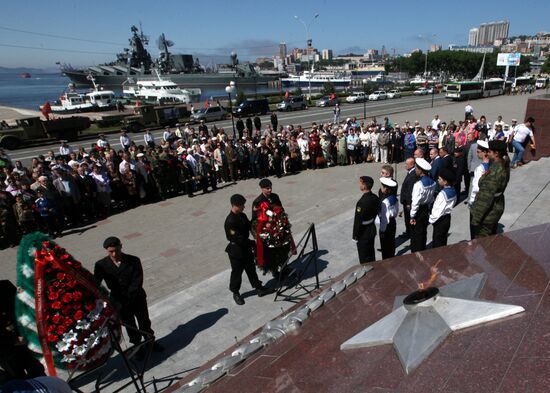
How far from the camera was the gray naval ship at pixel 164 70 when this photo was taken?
78.0m

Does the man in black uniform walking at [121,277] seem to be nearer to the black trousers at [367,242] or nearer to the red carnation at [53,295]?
the red carnation at [53,295]

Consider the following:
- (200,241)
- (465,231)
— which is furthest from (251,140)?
(465,231)

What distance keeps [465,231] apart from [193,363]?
5.61 meters

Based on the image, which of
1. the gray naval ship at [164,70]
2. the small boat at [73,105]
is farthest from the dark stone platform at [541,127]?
the gray naval ship at [164,70]

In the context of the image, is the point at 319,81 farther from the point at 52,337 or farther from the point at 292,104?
the point at 52,337

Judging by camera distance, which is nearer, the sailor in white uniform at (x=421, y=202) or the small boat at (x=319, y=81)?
the sailor in white uniform at (x=421, y=202)

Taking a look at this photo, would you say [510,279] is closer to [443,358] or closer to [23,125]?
[443,358]

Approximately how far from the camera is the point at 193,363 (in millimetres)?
4316

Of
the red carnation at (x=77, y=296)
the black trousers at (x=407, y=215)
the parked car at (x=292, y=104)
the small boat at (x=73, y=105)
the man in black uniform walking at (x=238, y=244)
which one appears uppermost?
the small boat at (x=73, y=105)

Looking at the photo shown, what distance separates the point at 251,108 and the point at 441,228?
3119 cm

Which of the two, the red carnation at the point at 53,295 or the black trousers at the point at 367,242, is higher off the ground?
the red carnation at the point at 53,295

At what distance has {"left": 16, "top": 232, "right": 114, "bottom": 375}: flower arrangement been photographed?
345cm

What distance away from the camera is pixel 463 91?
136 feet

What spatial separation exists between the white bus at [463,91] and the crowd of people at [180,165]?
3000 cm
